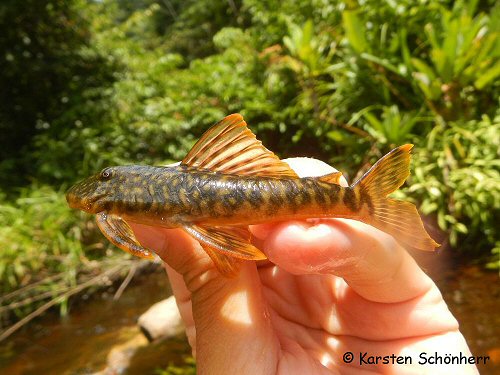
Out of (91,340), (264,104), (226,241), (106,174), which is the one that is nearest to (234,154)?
(226,241)

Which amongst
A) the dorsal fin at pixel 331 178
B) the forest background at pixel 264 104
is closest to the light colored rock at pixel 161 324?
the forest background at pixel 264 104

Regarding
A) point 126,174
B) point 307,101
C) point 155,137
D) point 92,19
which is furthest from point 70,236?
point 92,19

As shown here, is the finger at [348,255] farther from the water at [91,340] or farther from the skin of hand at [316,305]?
the water at [91,340]

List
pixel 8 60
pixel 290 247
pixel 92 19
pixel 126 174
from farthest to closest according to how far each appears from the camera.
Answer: pixel 92 19 → pixel 8 60 → pixel 126 174 → pixel 290 247

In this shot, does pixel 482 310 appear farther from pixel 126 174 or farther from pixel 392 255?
pixel 126 174

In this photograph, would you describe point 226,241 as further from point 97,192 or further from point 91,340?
point 91,340

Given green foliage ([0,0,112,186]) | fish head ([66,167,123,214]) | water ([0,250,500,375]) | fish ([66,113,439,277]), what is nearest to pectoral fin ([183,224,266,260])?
fish ([66,113,439,277])
